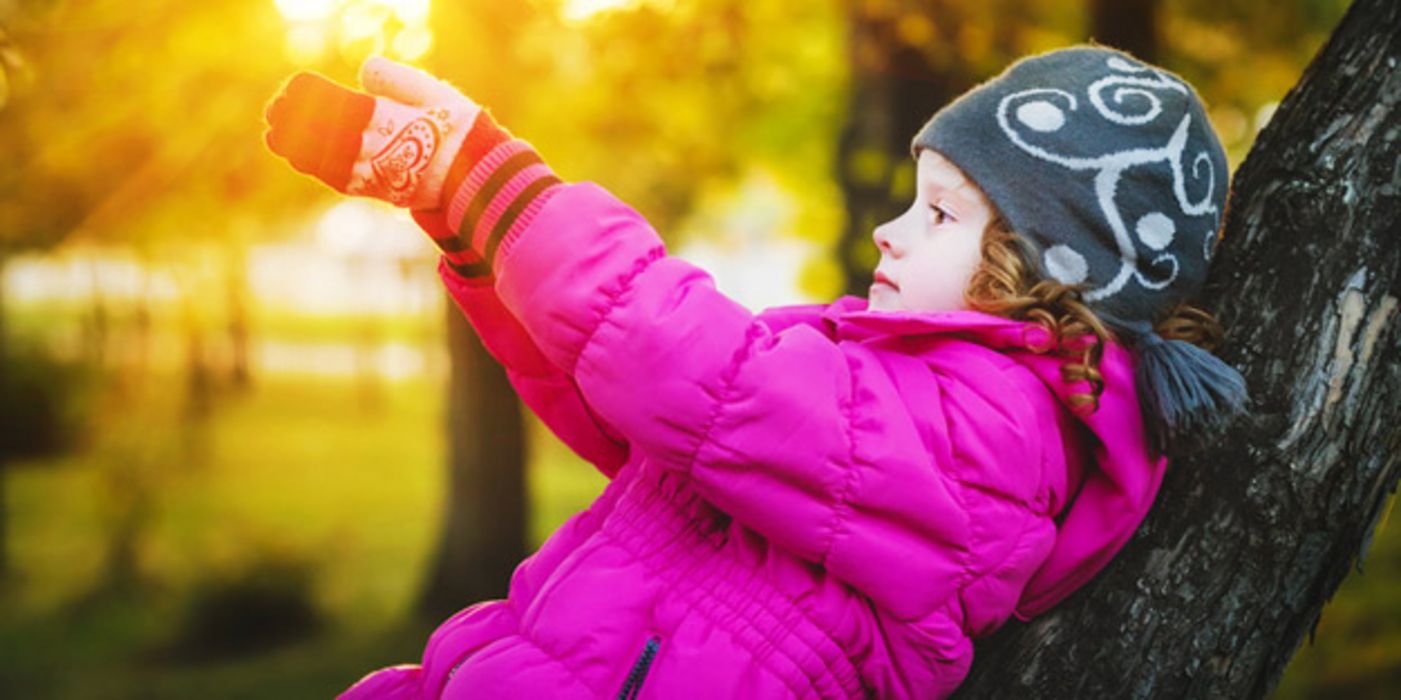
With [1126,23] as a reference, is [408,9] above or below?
below

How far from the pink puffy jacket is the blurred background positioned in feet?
2.63

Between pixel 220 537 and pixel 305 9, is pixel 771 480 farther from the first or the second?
pixel 220 537

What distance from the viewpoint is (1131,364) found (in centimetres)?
172

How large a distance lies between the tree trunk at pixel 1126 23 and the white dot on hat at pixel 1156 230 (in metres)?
3.57

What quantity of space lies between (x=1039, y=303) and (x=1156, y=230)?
21 centimetres

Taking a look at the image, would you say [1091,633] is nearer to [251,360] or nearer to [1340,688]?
[1340,688]

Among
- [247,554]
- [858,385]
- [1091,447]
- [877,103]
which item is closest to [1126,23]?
[877,103]

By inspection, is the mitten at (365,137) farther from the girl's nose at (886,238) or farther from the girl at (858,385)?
the girl's nose at (886,238)

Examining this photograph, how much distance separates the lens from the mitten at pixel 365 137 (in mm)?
1614

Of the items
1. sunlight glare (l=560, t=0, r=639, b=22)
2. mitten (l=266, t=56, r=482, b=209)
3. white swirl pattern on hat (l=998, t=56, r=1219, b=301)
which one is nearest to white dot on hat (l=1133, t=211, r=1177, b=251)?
white swirl pattern on hat (l=998, t=56, r=1219, b=301)

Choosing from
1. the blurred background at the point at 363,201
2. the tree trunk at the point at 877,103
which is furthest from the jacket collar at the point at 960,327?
the tree trunk at the point at 877,103

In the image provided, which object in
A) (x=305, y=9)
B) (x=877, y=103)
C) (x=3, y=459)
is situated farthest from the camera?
(x=3, y=459)

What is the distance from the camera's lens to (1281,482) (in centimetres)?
175

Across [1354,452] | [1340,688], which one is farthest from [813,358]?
[1340,688]
